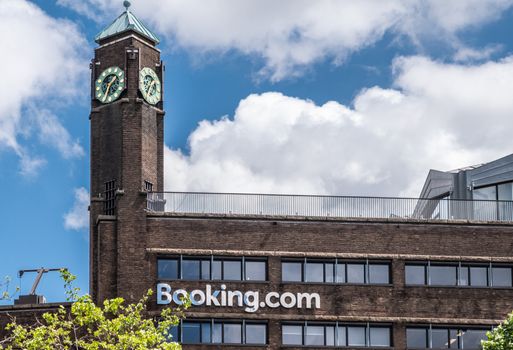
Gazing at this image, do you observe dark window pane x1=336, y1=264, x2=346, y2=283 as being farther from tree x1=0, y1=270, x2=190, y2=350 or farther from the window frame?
tree x1=0, y1=270, x2=190, y2=350

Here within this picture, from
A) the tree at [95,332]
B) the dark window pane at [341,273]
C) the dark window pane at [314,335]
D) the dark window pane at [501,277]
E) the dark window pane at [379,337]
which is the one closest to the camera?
the tree at [95,332]

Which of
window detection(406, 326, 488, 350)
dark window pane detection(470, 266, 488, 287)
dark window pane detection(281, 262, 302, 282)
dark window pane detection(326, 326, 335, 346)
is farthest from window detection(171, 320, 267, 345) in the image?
dark window pane detection(470, 266, 488, 287)

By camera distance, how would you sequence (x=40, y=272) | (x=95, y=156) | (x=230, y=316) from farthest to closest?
(x=40, y=272) < (x=95, y=156) < (x=230, y=316)

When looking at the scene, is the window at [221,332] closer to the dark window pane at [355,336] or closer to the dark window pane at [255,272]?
the dark window pane at [255,272]

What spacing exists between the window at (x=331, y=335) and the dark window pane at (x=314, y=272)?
7.54ft

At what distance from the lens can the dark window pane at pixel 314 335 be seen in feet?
234

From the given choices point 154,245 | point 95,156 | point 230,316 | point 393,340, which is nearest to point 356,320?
point 393,340

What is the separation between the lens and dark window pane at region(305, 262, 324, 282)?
237ft

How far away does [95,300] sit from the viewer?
72125mm

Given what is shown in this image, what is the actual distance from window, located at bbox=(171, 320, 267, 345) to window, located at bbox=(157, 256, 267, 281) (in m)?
2.29

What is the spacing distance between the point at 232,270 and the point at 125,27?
1532cm

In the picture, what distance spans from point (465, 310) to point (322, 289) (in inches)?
297

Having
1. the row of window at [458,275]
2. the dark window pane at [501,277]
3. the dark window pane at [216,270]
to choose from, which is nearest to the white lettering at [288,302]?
the dark window pane at [216,270]

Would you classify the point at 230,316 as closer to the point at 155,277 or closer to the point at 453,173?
the point at 155,277
